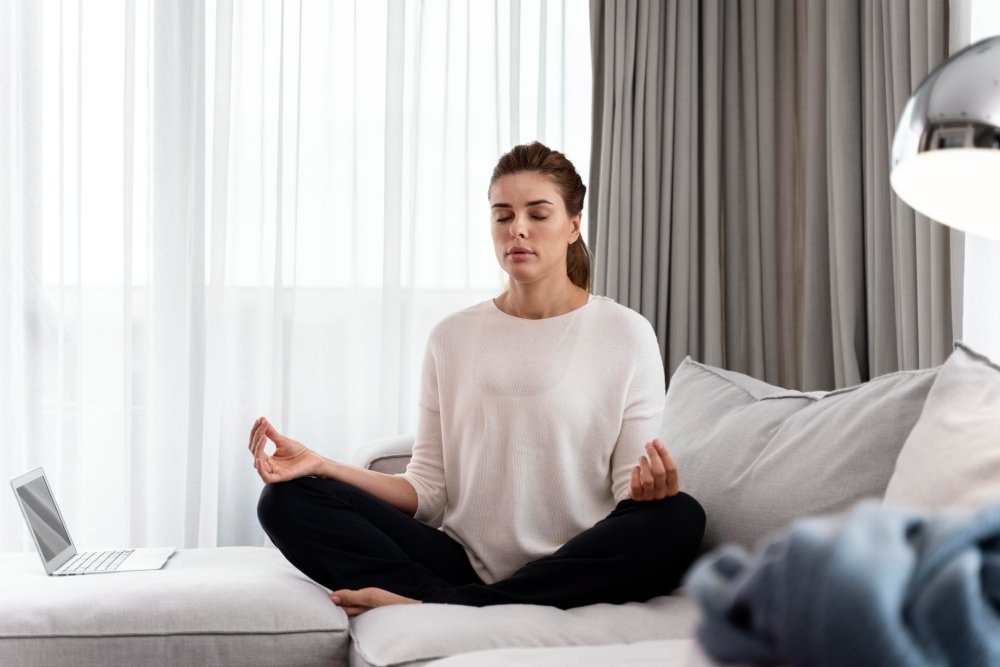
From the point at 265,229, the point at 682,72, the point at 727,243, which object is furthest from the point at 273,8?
the point at 727,243

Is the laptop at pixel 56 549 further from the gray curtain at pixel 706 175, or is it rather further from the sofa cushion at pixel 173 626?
the gray curtain at pixel 706 175

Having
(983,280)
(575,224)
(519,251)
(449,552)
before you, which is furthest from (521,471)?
(983,280)

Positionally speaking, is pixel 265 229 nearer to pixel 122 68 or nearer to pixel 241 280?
pixel 241 280

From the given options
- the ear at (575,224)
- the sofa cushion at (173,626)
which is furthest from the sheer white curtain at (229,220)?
the sofa cushion at (173,626)

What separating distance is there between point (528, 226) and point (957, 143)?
1231mm

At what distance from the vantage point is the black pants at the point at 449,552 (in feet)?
5.47

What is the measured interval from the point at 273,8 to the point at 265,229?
2.28ft

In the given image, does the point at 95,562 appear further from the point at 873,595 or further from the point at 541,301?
the point at 873,595

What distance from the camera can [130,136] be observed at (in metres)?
2.90

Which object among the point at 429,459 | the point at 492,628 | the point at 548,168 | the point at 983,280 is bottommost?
the point at 492,628

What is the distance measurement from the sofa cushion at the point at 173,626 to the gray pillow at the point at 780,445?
716mm

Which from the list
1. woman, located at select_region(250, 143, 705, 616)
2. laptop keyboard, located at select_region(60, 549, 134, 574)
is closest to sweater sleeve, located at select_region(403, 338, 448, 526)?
woman, located at select_region(250, 143, 705, 616)

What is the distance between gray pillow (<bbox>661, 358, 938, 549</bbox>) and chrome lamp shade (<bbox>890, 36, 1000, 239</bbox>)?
40 cm

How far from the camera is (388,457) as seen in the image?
7.73 feet
